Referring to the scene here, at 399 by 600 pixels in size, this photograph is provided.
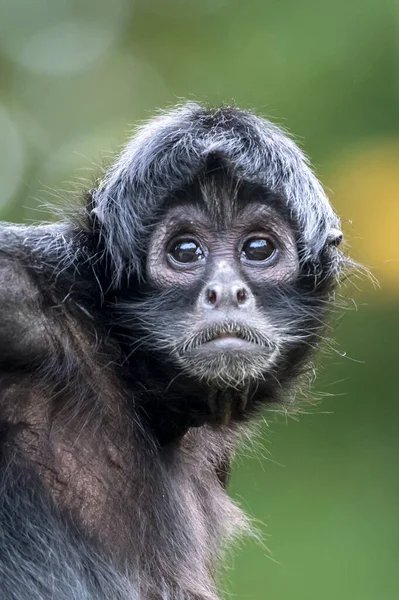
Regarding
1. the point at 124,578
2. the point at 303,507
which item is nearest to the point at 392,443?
the point at 303,507

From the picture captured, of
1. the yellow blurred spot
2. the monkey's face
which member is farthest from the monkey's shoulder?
the yellow blurred spot

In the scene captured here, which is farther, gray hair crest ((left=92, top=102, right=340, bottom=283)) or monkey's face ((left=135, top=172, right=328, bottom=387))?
gray hair crest ((left=92, top=102, right=340, bottom=283))

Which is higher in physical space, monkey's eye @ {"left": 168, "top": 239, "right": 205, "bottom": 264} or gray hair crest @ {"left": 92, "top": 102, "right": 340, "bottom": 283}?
gray hair crest @ {"left": 92, "top": 102, "right": 340, "bottom": 283}

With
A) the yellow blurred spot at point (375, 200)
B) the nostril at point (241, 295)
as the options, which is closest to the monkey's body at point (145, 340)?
the nostril at point (241, 295)

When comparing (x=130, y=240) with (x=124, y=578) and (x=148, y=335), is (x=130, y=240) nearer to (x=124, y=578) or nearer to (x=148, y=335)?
(x=148, y=335)

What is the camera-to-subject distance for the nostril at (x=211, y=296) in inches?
174

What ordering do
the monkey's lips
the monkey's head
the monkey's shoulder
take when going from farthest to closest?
1. the monkey's head
2. the monkey's lips
3. the monkey's shoulder

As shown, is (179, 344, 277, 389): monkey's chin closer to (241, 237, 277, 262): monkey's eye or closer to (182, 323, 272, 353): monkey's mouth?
(182, 323, 272, 353): monkey's mouth

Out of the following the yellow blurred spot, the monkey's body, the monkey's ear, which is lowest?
the monkey's body

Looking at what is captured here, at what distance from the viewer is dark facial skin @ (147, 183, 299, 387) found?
4516 millimetres

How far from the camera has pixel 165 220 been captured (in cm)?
474

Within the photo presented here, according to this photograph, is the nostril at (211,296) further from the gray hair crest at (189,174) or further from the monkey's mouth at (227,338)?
the gray hair crest at (189,174)

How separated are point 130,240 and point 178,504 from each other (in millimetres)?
1503

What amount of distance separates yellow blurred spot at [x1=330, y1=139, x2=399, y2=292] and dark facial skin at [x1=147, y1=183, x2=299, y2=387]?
5.09m
